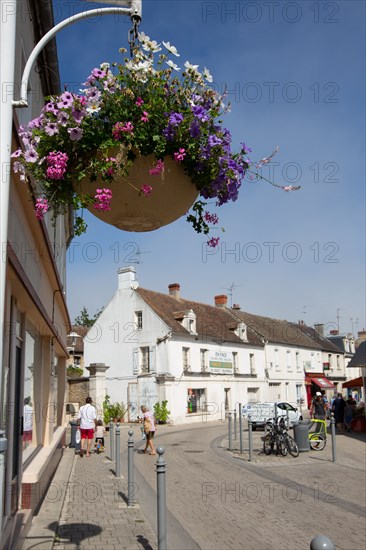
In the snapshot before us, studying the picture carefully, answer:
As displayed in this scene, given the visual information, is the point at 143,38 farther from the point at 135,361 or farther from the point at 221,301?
the point at 221,301

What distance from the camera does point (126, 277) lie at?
111 ft

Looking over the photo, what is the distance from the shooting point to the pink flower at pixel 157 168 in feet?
9.70

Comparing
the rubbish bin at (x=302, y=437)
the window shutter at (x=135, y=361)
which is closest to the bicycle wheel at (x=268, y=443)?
the rubbish bin at (x=302, y=437)

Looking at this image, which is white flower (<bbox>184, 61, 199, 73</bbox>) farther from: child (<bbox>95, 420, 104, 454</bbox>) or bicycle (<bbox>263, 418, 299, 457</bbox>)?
child (<bbox>95, 420, 104, 454</bbox>)

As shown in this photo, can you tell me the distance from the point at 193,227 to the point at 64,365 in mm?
14883

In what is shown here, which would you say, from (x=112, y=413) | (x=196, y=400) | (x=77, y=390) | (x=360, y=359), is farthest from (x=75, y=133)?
(x=196, y=400)

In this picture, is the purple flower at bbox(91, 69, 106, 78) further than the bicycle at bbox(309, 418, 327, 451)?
No

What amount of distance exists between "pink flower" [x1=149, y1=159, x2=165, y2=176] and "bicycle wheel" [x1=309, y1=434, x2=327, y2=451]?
14697 millimetres

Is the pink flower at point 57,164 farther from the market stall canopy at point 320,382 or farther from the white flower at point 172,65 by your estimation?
the market stall canopy at point 320,382

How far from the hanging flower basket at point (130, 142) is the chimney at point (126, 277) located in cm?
3045

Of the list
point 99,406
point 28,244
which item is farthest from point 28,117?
point 99,406

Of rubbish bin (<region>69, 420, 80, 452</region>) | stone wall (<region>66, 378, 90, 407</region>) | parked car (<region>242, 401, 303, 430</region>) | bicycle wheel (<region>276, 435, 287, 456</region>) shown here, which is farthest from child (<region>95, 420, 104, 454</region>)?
stone wall (<region>66, 378, 90, 407</region>)

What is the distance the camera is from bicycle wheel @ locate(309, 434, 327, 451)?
53.0 ft

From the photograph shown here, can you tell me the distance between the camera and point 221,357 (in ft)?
115
